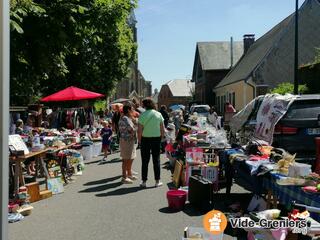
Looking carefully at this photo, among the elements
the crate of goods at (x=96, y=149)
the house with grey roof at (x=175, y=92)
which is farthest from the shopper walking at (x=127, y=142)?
the house with grey roof at (x=175, y=92)

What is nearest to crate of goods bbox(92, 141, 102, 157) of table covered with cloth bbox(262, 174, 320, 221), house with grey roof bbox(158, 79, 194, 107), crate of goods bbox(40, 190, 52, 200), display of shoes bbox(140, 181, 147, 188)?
display of shoes bbox(140, 181, 147, 188)

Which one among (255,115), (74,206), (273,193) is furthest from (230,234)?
(255,115)

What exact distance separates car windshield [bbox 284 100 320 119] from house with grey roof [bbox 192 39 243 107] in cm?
4513

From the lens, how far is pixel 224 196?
27.5 ft

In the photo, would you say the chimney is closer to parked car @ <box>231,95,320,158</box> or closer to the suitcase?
parked car @ <box>231,95,320,158</box>

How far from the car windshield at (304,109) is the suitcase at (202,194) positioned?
313 centimetres

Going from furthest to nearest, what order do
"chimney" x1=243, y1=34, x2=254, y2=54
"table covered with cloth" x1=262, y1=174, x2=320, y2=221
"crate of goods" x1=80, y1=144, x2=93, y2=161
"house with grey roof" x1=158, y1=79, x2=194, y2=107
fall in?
"house with grey roof" x1=158, y1=79, x2=194, y2=107 → "chimney" x1=243, y1=34, x2=254, y2=54 → "crate of goods" x1=80, y1=144, x2=93, y2=161 → "table covered with cloth" x1=262, y1=174, x2=320, y2=221

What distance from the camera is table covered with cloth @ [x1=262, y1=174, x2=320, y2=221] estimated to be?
4691 mm

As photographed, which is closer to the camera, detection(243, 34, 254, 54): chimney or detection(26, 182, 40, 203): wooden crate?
detection(26, 182, 40, 203): wooden crate

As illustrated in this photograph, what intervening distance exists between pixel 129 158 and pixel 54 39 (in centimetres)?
349

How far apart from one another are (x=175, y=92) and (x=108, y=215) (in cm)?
9848

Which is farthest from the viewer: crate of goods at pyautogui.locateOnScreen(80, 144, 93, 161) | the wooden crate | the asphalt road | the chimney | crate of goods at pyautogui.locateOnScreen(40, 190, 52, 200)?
the chimney

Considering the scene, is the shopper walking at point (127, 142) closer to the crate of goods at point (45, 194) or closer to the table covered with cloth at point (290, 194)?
the crate of goods at point (45, 194)

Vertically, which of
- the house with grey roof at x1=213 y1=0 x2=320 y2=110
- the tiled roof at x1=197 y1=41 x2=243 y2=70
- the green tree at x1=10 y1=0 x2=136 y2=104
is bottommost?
the green tree at x1=10 y1=0 x2=136 y2=104
